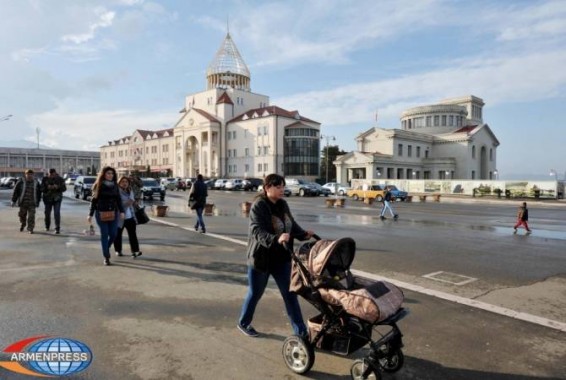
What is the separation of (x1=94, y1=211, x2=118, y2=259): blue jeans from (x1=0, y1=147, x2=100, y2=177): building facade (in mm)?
128807

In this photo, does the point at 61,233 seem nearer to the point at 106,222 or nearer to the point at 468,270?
the point at 106,222

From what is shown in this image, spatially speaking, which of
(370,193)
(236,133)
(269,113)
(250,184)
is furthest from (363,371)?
(236,133)

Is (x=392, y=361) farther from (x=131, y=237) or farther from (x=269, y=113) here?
(x=269, y=113)

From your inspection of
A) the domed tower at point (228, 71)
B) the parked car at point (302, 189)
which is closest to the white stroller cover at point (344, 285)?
the parked car at point (302, 189)

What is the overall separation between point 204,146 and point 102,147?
57845 millimetres

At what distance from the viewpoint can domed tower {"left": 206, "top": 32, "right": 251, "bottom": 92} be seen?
93.8m

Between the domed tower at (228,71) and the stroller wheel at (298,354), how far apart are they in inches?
3631

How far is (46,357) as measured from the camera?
4.10 m

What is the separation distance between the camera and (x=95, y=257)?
8836 millimetres

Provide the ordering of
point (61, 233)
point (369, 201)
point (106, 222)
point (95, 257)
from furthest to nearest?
1. point (369, 201)
2. point (61, 233)
3. point (95, 257)
4. point (106, 222)

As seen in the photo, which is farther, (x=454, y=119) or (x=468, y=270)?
(x=454, y=119)

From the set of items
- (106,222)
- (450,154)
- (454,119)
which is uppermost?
(454,119)

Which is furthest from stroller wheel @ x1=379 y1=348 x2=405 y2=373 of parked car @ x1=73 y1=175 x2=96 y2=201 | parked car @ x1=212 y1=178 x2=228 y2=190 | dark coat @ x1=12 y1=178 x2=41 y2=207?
parked car @ x1=212 y1=178 x2=228 y2=190

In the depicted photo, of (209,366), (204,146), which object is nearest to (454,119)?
(204,146)
